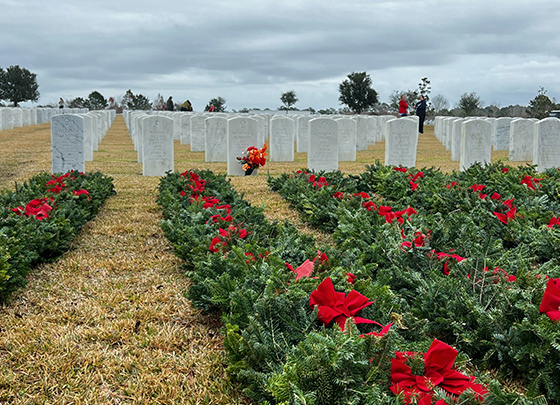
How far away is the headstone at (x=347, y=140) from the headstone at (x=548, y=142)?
5.40 m

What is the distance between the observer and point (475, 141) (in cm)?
1264

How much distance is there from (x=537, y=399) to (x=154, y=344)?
2.24 meters

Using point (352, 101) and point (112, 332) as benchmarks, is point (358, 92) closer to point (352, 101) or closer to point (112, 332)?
point (352, 101)

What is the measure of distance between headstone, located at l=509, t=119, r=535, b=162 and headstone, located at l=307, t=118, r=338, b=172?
768cm

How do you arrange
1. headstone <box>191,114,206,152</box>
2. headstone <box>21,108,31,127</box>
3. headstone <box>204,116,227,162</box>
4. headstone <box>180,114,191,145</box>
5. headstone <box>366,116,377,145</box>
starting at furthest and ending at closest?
headstone <box>21,108,31,127</box>
headstone <box>366,116,377,145</box>
headstone <box>180,114,191,145</box>
headstone <box>191,114,206,152</box>
headstone <box>204,116,227,162</box>

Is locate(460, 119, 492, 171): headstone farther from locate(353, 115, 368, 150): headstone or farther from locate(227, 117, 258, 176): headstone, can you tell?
locate(353, 115, 368, 150): headstone

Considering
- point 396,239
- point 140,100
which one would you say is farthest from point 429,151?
point 140,100

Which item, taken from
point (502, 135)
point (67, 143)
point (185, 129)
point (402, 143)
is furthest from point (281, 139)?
point (502, 135)

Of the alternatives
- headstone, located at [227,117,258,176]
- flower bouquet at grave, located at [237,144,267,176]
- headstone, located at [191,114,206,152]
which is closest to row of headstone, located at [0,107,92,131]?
headstone, located at [191,114,206,152]

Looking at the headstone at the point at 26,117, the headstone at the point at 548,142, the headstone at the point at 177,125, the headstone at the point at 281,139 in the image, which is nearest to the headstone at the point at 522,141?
the headstone at the point at 548,142

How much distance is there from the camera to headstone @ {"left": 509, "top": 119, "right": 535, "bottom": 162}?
54.2 ft

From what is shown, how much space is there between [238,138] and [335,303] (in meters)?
9.24

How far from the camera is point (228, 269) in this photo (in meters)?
3.61

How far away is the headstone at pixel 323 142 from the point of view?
1151 centimetres
